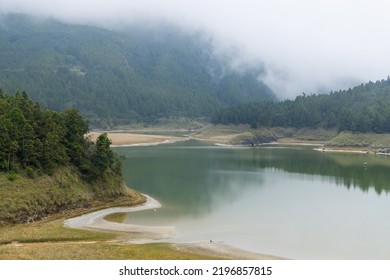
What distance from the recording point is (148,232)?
6769 centimetres

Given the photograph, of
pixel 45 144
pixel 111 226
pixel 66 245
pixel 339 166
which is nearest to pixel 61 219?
pixel 111 226

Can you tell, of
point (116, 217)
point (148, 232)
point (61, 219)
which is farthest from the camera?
point (116, 217)

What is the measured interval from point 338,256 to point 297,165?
10342cm

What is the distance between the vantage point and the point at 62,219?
7231 cm

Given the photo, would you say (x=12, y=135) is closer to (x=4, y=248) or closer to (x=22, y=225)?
(x=22, y=225)

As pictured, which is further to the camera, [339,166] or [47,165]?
[339,166]

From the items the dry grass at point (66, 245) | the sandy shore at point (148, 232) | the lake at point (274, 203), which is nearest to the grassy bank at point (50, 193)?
the dry grass at point (66, 245)

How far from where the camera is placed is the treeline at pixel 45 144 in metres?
75.7

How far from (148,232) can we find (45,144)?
25.0 meters

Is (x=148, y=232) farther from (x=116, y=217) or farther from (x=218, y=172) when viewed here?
(x=218, y=172)

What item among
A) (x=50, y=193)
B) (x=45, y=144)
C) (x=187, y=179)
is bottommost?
(x=187, y=179)

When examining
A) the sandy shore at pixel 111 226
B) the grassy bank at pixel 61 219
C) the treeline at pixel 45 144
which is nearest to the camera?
the grassy bank at pixel 61 219

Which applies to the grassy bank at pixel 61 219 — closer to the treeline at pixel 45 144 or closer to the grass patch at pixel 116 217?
the grass patch at pixel 116 217

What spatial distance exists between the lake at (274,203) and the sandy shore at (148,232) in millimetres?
2391
